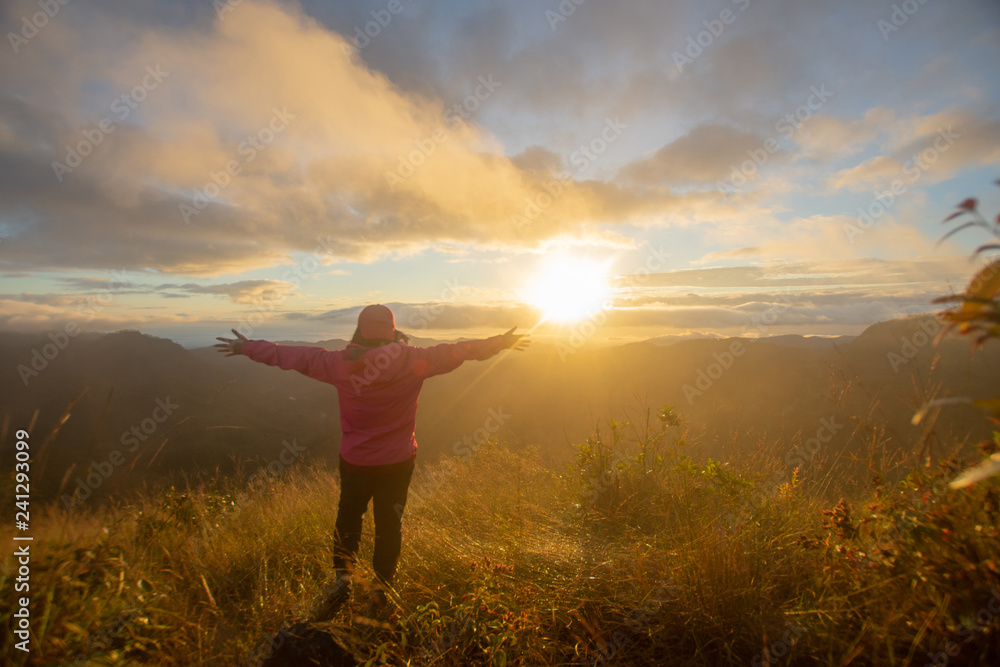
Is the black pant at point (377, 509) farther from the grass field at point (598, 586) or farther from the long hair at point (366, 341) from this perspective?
the long hair at point (366, 341)

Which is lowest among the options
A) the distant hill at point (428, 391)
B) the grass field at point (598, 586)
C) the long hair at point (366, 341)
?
the distant hill at point (428, 391)

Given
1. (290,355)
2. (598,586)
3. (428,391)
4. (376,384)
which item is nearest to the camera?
(598,586)

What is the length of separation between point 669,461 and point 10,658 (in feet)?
16.0

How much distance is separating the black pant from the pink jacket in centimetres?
9

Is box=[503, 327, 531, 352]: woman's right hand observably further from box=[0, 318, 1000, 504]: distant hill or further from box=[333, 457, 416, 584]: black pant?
box=[0, 318, 1000, 504]: distant hill

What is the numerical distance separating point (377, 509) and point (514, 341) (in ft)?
5.61

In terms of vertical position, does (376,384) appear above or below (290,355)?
below

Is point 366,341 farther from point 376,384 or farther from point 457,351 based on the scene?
point 457,351

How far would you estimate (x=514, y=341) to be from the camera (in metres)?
3.68

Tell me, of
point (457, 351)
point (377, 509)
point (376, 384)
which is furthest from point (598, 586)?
point (376, 384)

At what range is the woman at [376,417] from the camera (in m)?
3.17

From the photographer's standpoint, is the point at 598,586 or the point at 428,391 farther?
the point at 428,391

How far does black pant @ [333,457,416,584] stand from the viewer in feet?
10.4

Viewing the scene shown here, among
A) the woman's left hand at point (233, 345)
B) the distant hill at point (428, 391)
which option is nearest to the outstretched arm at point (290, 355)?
the woman's left hand at point (233, 345)
